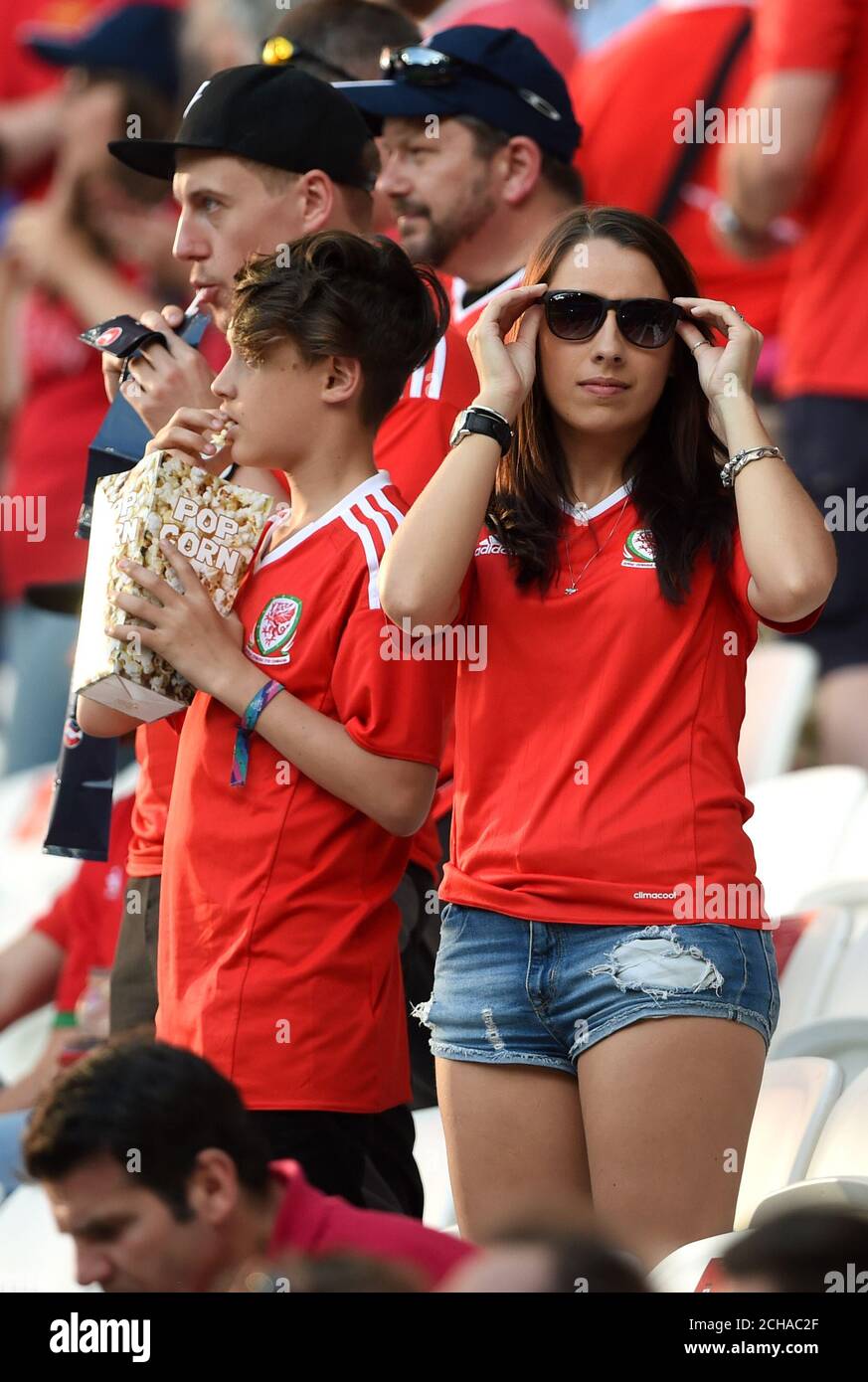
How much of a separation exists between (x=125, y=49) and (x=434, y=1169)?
397 centimetres

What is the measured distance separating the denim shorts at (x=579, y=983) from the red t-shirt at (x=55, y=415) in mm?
3867

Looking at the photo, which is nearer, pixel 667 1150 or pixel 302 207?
pixel 667 1150

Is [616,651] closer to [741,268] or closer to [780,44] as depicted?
[780,44]

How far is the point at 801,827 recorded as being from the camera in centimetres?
452

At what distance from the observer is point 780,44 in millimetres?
4445

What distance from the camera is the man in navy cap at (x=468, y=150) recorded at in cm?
375

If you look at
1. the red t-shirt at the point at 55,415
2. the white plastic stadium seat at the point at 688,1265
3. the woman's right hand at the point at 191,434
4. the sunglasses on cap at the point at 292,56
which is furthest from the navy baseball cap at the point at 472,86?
the red t-shirt at the point at 55,415

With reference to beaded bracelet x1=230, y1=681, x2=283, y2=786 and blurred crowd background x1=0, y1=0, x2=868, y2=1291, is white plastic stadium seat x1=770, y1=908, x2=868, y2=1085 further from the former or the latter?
beaded bracelet x1=230, y1=681, x2=283, y2=786

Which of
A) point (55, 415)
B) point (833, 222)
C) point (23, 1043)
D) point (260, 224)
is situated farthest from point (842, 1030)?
point (55, 415)

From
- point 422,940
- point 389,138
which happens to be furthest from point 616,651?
point 389,138

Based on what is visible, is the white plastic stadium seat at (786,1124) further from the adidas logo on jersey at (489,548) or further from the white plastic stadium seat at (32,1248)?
the white plastic stadium seat at (32,1248)

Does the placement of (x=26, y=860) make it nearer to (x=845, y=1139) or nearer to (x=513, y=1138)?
(x=845, y=1139)
